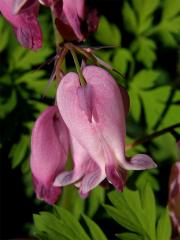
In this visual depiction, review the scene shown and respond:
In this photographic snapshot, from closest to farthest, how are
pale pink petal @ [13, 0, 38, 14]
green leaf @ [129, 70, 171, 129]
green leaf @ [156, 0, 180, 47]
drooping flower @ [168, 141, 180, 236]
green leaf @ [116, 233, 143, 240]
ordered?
pale pink petal @ [13, 0, 38, 14] → green leaf @ [116, 233, 143, 240] → drooping flower @ [168, 141, 180, 236] → green leaf @ [129, 70, 171, 129] → green leaf @ [156, 0, 180, 47]

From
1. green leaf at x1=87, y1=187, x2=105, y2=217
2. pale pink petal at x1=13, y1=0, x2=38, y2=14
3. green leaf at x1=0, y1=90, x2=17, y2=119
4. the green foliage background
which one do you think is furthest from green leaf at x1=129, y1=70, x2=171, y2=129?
pale pink petal at x1=13, y1=0, x2=38, y2=14

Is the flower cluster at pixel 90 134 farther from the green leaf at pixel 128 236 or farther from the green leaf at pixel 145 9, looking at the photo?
the green leaf at pixel 145 9

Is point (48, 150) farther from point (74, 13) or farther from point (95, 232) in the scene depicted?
point (74, 13)

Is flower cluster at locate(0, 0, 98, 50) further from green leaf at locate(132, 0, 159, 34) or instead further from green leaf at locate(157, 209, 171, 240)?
green leaf at locate(132, 0, 159, 34)

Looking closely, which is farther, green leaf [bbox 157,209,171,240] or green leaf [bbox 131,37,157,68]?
green leaf [bbox 131,37,157,68]

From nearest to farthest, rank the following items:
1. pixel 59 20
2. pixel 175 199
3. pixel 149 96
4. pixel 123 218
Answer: pixel 59 20 < pixel 123 218 < pixel 175 199 < pixel 149 96

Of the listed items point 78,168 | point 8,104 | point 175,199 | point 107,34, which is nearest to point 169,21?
point 107,34
